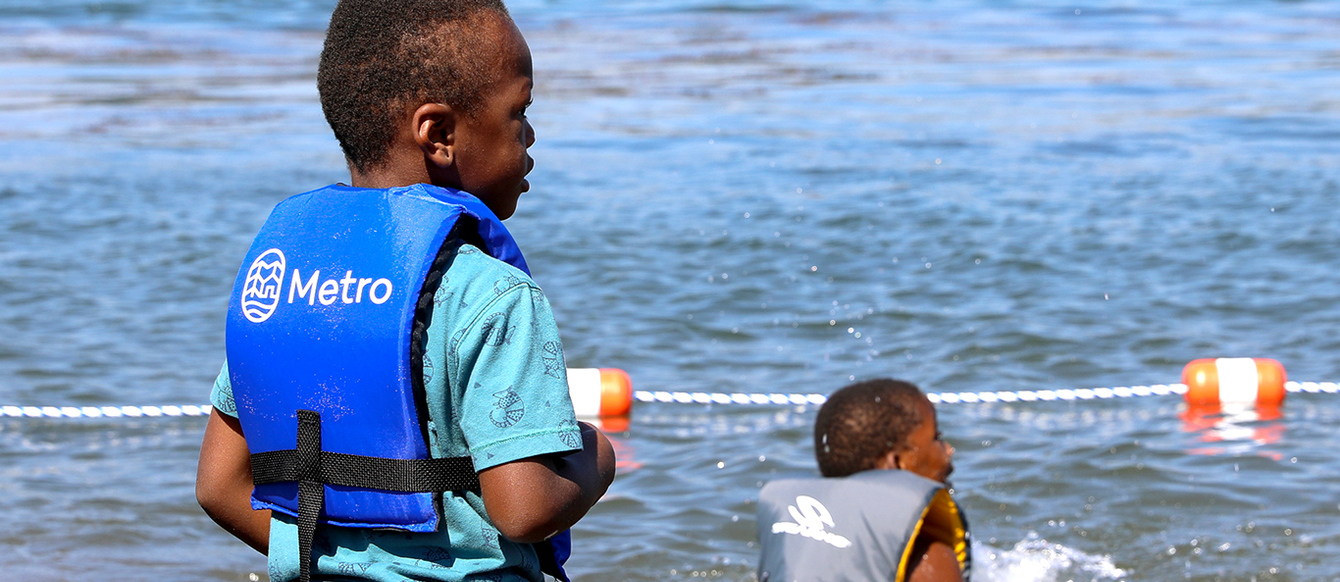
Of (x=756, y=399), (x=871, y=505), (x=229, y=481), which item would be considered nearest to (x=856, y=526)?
(x=871, y=505)

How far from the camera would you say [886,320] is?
29.7 feet

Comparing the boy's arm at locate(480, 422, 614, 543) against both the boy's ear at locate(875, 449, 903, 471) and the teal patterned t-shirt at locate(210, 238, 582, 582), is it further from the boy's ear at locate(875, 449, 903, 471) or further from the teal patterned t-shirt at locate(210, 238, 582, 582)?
the boy's ear at locate(875, 449, 903, 471)

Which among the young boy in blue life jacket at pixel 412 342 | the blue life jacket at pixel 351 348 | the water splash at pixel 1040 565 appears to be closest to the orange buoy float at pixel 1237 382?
the water splash at pixel 1040 565

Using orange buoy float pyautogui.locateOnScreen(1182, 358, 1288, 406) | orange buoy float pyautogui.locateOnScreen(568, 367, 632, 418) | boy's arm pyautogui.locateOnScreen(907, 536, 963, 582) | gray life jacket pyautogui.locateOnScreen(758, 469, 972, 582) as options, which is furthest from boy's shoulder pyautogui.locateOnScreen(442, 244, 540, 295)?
orange buoy float pyautogui.locateOnScreen(1182, 358, 1288, 406)

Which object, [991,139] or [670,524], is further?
[991,139]

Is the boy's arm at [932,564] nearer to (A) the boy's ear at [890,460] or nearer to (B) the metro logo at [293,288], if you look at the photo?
(A) the boy's ear at [890,460]

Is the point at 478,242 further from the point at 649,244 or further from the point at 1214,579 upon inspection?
the point at 649,244

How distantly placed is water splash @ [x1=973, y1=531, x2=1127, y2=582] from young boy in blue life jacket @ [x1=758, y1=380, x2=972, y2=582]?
6.55ft

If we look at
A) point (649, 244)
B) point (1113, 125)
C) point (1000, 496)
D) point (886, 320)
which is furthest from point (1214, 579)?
point (1113, 125)

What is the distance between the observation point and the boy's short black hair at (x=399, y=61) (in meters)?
1.97

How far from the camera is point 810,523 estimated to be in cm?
365

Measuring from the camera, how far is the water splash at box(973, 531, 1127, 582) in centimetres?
561

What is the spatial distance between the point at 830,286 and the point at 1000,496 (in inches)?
143

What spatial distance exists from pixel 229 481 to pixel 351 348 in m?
0.48
